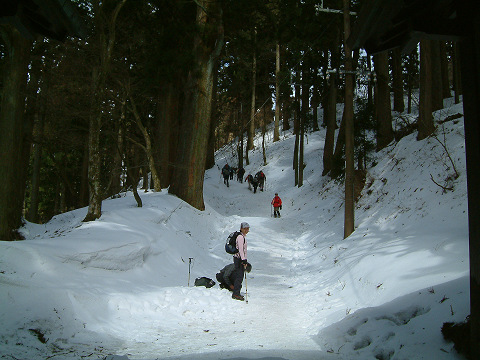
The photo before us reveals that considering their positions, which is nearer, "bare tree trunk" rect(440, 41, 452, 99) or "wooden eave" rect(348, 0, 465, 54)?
"wooden eave" rect(348, 0, 465, 54)

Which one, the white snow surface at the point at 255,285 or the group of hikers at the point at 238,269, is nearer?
the white snow surface at the point at 255,285

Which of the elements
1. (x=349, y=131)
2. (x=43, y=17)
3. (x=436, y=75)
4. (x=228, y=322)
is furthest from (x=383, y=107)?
(x=43, y=17)

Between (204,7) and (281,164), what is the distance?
836 inches

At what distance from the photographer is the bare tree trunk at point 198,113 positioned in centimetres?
1476

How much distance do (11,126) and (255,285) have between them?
276 inches

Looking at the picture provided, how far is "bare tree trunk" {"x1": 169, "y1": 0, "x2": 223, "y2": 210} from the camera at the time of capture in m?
14.8

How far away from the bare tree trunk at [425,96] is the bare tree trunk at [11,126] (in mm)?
12181

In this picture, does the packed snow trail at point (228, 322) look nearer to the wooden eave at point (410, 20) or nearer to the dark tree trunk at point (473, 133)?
the dark tree trunk at point (473, 133)

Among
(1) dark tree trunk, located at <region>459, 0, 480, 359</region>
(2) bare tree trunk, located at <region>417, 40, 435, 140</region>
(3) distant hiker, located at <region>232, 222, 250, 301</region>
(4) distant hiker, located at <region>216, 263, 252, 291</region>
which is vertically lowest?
(4) distant hiker, located at <region>216, 263, 252, 291</region>

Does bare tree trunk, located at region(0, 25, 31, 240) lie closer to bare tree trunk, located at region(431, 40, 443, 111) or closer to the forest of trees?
the forest of trees

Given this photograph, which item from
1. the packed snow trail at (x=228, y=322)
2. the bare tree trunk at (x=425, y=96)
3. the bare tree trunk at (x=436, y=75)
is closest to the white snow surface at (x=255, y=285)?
the packed snow trail at (x=228, y=322)

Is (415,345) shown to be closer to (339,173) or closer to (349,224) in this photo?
(349,224)

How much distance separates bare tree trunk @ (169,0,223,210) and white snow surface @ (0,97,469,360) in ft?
5.20

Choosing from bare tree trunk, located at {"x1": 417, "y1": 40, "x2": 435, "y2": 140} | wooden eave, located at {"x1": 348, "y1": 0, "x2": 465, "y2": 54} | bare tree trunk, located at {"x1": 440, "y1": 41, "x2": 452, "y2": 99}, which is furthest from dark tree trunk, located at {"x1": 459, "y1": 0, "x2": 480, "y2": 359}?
bare tree trunk, located at {"x1": 440, "y1": 41, "x2": 452, "y2": 99}
